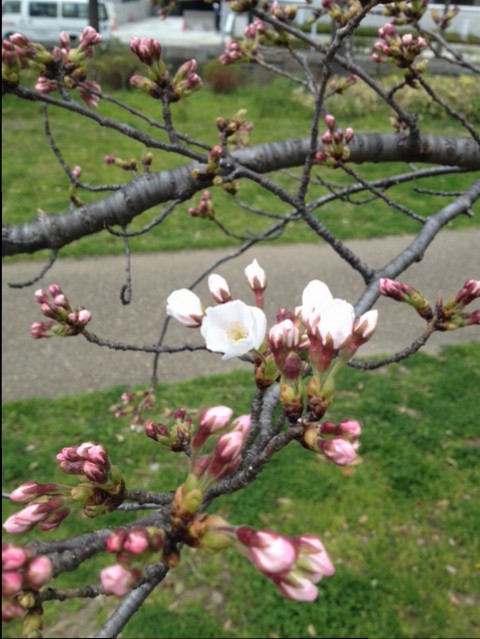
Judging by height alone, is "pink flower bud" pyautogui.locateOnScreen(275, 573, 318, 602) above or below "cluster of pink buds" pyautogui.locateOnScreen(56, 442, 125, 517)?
above

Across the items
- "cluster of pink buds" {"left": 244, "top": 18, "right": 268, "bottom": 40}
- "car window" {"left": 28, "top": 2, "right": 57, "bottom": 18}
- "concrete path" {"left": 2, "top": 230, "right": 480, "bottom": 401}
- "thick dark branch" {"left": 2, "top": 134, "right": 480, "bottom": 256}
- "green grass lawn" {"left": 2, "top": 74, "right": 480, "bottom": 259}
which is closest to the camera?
"thick dark branch" {"left": 2, "top": 134, "right": 480, "bottom": 256}

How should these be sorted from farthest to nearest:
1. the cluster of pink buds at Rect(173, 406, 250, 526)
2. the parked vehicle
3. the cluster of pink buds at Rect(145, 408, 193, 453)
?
the parked vehicle, the cluster of pink buds at Rect(145, 408, 193, 453), the cluster of pink buds at Rect(173, 406, 250, 526)

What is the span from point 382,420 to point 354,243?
4.21m

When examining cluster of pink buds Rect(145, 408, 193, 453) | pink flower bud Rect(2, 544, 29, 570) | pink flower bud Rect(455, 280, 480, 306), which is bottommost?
cluster of pink buds Rect(145, 408, 193, 453)

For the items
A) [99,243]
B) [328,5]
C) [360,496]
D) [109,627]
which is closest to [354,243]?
[99,243]

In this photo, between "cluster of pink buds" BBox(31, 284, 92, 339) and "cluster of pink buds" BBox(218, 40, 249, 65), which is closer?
"cluster of pink buds" BBox(31, 284, 92, 339)

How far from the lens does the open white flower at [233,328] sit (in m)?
1.09

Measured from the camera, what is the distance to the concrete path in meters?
6.83

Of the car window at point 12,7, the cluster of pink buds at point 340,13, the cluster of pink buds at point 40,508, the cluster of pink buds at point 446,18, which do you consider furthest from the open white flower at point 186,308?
the car window at point 12,7

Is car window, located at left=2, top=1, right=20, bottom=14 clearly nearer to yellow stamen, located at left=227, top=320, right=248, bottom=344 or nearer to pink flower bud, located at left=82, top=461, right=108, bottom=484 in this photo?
yellow stamen, located at left=227, top=320, right=248, bottom=344

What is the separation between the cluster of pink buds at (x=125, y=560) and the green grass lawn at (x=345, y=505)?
11.8 ft

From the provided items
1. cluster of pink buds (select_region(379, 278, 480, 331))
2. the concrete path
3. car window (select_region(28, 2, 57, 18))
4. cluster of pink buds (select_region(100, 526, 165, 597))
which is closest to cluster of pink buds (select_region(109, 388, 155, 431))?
cluster of pink buds (select_region(379, 278, 480, 331))

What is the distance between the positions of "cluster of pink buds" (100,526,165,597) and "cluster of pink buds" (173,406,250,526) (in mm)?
90

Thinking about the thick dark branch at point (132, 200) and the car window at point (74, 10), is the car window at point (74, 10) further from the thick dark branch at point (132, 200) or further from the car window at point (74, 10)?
the thick dark branch at point (132, 200)
